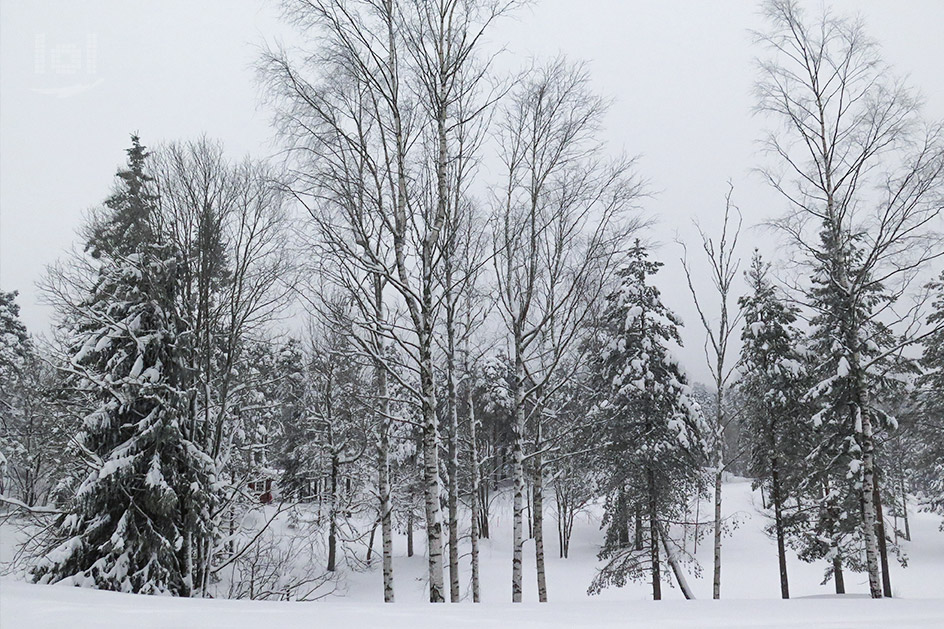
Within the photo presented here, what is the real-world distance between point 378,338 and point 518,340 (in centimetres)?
282

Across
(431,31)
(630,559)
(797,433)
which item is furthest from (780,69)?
(630,559)

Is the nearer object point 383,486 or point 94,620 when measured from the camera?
point 94,620

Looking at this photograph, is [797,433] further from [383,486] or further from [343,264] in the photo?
[343,264]

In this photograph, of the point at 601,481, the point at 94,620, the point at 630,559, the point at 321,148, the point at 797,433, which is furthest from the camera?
the point at 601,481

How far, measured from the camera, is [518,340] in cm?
1060

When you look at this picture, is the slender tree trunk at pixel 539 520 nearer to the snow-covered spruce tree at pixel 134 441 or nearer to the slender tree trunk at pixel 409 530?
the snow-covered spruce tree at pixel 134 441

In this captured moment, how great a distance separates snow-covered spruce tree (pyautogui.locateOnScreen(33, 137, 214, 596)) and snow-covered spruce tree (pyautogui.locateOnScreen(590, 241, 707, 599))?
11.7m

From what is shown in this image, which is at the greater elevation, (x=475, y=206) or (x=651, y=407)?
(x=475, y=206)

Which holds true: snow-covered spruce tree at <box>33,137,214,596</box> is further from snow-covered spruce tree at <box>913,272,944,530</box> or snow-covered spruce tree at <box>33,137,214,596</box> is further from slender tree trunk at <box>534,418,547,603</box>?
snow-covered spruce tree at <box>913,272,944,530</box>

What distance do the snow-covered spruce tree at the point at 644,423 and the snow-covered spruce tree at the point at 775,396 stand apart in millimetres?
2593

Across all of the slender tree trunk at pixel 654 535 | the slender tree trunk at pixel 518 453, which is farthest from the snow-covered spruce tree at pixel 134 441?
the slender tree trunk at pixel 654 535

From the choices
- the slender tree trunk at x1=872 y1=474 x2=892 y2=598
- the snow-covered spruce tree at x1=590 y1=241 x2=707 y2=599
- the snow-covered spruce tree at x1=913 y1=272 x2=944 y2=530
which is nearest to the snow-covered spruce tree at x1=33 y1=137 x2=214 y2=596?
the snow-covered spruce tree at x1=590 y1=241 x2=707 y2=599

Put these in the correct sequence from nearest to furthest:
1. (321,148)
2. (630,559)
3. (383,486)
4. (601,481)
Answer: (321,148) → (383,486) → (630,559) → (601,481)

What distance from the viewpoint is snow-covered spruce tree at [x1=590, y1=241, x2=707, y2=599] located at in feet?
55.0
